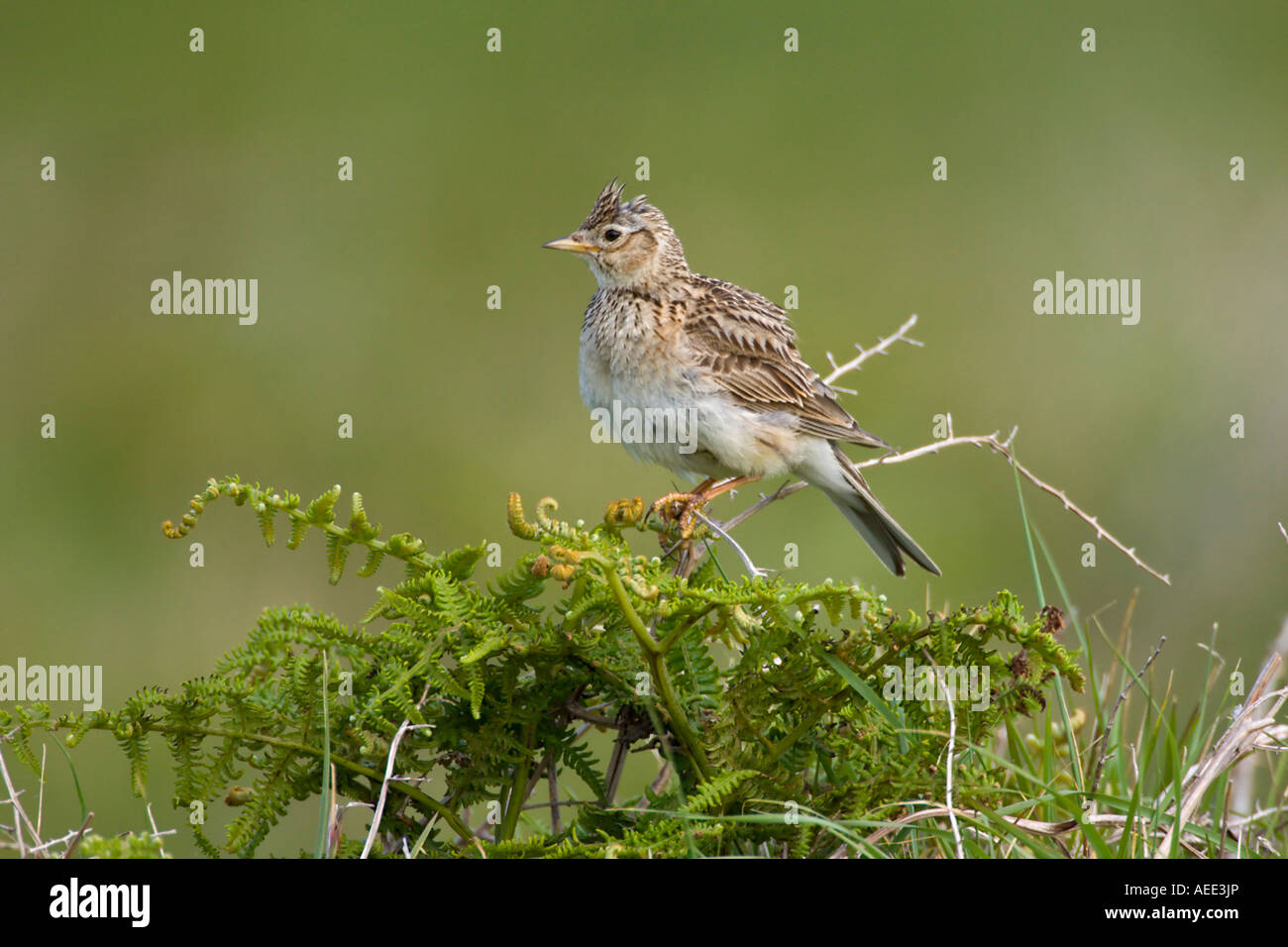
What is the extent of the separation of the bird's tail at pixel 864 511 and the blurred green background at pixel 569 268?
2773 mm

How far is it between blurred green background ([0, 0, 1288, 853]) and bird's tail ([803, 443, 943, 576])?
277cm

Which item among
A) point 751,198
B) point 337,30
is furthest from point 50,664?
point 337,30

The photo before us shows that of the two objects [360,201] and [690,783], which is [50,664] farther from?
[690,783]

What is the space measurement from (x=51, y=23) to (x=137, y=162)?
300cm

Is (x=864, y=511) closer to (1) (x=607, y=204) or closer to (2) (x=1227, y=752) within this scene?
(1) (x=607, y=204)

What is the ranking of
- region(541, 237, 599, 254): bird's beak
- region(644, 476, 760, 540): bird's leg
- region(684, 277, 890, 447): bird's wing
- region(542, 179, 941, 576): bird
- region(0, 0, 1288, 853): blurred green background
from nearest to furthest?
region(644, 476, 760, 540): bird's leg, region(542, 179, 941, 576): bird, region(684, 277, 890, 447): bird's wing, region(541, 237, 599, 254): bird's beak, region(0, 0, 1288, 853): blurred green background

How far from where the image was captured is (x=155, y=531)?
1113 cm

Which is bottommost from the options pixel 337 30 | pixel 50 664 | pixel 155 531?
pixel 50 664

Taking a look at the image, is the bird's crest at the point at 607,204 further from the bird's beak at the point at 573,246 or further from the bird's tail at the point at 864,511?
the bird's tail at the point at 864,511

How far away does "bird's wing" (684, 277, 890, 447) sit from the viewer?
6320mm

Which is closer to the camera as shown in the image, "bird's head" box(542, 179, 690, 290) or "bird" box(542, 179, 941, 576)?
"bird" box(542, 179, 941, 576)

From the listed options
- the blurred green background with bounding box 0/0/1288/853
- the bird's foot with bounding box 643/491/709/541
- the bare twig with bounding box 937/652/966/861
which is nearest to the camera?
the bare twig with bounding box 937/652/966/861

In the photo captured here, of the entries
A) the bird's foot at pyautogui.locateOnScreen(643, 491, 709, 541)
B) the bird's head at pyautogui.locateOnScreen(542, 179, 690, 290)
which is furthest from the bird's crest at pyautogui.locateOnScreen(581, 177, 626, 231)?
the bird's foot at pyautogui.locateOnScreen(643, 491, 709, 541)

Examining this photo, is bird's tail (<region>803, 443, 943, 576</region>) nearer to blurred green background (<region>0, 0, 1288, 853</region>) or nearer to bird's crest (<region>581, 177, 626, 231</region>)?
bird's crest (<region>581, 177, 626, 231</region>)
